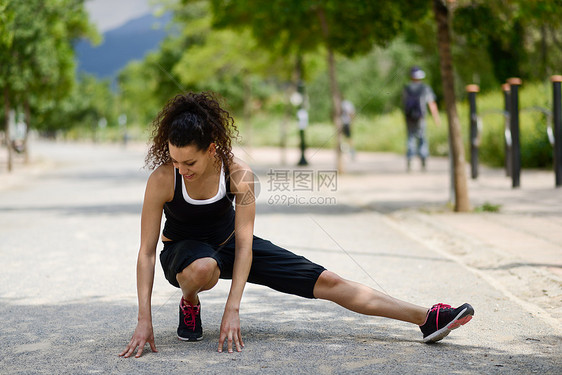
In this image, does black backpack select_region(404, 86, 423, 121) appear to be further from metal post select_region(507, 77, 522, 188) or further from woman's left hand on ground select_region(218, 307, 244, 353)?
woman's left hand on ground select_region(218, 307, 244, 353)

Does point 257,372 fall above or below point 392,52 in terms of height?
below

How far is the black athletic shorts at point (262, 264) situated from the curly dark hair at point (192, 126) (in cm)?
47

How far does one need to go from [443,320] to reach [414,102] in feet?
40.8

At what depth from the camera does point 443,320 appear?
395 centimetres

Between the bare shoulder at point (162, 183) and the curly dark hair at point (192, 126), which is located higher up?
the curly dark hair at point (192, 126)

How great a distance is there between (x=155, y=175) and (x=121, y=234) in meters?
4.80

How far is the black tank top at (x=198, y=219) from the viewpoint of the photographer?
3996 millimetres

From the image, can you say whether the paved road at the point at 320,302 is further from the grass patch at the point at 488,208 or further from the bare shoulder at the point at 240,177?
the bare shoulder at the point at 240,177

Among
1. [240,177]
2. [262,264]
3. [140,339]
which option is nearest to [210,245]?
[262,264]

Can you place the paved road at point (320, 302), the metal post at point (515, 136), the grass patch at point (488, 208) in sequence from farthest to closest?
1. the metal post at point (515, 136)
2. the grass patch at point (488, 208)
3. the paved road at point (320, 302)

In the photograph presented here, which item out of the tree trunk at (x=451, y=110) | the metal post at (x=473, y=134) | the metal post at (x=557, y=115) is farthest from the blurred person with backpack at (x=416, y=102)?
the tree trunk at (x=451, y=110)

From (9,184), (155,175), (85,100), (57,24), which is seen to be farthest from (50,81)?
(85,100)

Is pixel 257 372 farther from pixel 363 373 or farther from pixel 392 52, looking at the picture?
pixel 392 52

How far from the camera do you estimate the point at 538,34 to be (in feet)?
97.8
